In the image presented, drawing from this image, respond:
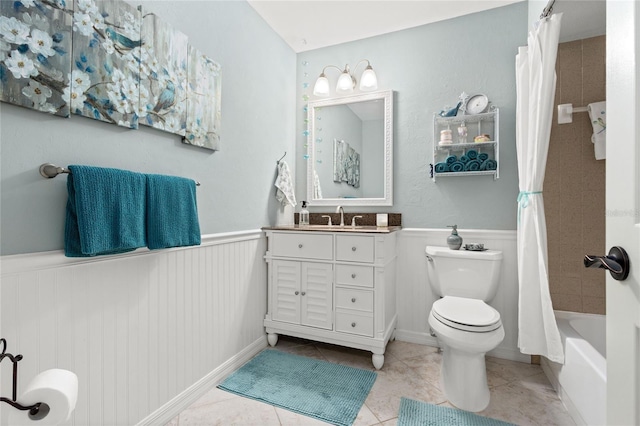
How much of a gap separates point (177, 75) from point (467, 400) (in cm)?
231

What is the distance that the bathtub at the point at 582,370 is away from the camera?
51.1 inches

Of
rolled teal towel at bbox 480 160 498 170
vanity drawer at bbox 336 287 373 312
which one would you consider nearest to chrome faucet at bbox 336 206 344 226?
vanity drawer at bbox 336 287 373 312

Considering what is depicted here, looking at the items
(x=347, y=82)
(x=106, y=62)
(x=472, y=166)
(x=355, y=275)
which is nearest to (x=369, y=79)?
(x=347, y=82)

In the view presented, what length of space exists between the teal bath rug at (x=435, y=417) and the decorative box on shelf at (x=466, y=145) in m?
1.52

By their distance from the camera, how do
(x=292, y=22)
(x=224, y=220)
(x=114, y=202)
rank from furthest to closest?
(x=292, y=22)
(x=224, y=220)
(x=114, y=202)

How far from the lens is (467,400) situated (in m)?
1.61

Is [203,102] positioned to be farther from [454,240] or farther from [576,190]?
[576,190]

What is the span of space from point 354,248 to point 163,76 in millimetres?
1471

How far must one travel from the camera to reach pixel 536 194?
1.78 m

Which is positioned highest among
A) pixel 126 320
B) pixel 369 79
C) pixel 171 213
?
pixel 369 79

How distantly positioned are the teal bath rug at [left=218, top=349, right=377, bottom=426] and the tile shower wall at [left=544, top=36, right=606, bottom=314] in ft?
4.91

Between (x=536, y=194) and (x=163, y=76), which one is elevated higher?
(x=163, y=76)

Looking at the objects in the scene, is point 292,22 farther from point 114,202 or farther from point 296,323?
point 296,323

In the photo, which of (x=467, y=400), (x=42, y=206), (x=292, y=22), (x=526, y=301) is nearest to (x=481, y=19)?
(x=292, y=22)
